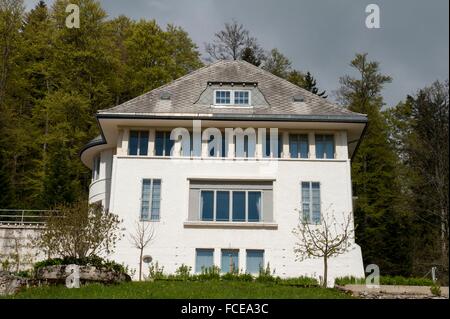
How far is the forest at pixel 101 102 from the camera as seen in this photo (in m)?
38.5

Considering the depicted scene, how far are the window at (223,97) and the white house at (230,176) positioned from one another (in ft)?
0.27

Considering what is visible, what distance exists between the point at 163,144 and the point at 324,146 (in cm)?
712

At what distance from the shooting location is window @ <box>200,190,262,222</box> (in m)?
27.4

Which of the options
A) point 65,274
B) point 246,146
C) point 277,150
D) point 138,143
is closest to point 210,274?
point 65,274

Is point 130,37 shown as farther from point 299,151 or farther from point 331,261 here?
point 331,261

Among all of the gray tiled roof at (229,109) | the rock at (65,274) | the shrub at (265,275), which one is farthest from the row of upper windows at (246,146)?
the rock at (65,274)

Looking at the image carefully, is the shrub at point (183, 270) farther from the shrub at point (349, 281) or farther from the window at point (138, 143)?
the shrub at point (349, 281)

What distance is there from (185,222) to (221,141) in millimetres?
4060

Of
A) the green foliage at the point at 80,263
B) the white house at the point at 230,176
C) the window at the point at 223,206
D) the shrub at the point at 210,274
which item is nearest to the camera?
the green foliage at the point at 80,263

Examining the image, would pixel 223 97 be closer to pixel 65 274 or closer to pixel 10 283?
pixel 65 274

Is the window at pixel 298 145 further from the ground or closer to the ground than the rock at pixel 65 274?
further from the ground

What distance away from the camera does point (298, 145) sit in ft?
94.6
